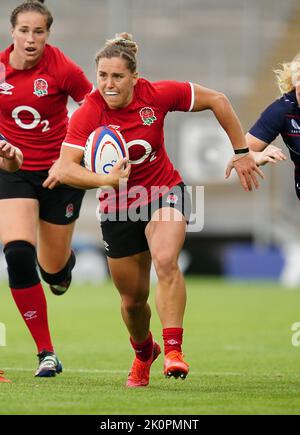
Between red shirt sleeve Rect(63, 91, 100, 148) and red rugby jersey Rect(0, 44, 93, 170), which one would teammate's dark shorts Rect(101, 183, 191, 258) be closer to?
red shirt sleeve Rect(63, 91, 100, 148)

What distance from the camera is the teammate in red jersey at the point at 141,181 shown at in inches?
237

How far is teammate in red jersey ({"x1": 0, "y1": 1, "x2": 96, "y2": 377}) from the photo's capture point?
684 centimetres

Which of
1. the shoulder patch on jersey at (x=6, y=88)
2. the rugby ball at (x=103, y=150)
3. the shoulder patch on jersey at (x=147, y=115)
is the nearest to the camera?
the rugby ball at (x=103, y=150)

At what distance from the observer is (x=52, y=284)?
8023 millimetres

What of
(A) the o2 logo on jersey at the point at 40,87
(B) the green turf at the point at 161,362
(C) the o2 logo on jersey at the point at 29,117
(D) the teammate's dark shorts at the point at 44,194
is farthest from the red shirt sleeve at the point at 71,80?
(B) the green turf at the point at 161,362

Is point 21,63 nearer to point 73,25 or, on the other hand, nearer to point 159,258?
point 159,258

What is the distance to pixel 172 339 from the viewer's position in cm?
595

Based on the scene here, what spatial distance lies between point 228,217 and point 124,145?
16.7m

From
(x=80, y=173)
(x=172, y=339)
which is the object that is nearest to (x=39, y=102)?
(x=80, y=173)

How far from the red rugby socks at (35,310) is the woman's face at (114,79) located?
60.6 inches

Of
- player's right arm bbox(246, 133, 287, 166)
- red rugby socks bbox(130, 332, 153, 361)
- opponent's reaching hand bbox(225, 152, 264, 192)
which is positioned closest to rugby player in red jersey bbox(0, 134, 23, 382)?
red rugby socks bbox(130, 332, 153, 361)

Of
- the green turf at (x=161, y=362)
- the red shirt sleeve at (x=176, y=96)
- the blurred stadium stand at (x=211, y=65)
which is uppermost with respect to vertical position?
the blurred stadium stand at (x=211, y=65)

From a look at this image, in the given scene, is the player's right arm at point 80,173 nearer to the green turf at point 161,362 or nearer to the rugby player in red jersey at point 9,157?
the rugby player in red jersey at point 9,157

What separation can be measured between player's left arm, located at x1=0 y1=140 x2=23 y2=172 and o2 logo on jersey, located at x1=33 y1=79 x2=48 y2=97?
64cm
